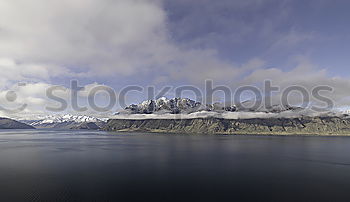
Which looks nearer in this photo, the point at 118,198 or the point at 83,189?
the point at 118,198

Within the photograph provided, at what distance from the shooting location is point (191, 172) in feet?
285

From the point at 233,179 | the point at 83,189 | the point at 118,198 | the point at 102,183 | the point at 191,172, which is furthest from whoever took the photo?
the point at 191,172

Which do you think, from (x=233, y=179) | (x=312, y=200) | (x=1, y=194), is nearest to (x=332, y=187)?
(x=312, y=200)

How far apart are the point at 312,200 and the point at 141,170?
64239mm

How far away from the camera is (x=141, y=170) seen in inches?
3519

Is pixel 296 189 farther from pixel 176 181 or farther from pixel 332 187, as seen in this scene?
pixel 176 181

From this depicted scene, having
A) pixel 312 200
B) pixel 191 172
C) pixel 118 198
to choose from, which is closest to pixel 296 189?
pixel 312 200

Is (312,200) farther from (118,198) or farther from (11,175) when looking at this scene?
(11,175)

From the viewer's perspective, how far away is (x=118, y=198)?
54844 millimetres

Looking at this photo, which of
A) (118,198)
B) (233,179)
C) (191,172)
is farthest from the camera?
(191,172)

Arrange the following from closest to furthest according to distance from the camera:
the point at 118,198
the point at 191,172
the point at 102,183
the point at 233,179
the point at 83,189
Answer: the point at 118,198 < the point at 83,189 < the point at 102,183 < the point at 233,179 < the point at 191,172

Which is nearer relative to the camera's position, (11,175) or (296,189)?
(296,189)

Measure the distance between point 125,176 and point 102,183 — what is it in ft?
37.4

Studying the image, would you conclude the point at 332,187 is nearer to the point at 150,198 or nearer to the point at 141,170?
the point at 150,198
